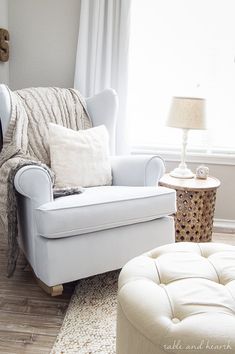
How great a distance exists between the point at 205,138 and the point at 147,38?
876 mm

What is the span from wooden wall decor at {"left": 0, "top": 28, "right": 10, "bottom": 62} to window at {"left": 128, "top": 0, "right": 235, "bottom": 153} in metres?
0.91

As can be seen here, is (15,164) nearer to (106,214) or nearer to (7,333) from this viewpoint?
(106,214)

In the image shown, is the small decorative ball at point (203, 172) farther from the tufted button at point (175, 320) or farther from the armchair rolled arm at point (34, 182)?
the tufted button at point (175, 320)

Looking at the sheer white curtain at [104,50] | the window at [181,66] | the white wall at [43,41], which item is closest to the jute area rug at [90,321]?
the sheer white curtain at [104,50]

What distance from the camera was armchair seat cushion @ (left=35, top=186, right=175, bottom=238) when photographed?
170cm

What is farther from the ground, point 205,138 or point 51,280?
point 205,138

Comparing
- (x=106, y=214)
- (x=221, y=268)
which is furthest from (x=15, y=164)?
(x=221, y=268)

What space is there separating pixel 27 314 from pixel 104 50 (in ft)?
6.23

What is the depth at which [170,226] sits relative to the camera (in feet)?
6.89

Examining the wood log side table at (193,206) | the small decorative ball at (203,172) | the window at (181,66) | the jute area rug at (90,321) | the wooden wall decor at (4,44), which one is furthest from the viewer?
the window at (181,66)

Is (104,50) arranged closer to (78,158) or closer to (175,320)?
(78,158)

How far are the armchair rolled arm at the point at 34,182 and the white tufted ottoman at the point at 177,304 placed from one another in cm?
60

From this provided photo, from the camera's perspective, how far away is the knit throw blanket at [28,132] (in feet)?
6.01

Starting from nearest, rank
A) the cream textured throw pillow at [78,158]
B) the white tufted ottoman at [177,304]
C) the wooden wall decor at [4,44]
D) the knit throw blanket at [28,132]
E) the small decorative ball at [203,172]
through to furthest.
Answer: the white tufted ottoman at [177,304]
the knit throw blanket at [28,132]
the cream textured throw pillow at [78,158]
the small decorative ball at [203,172]
the wooden wall decor at [4,44]
